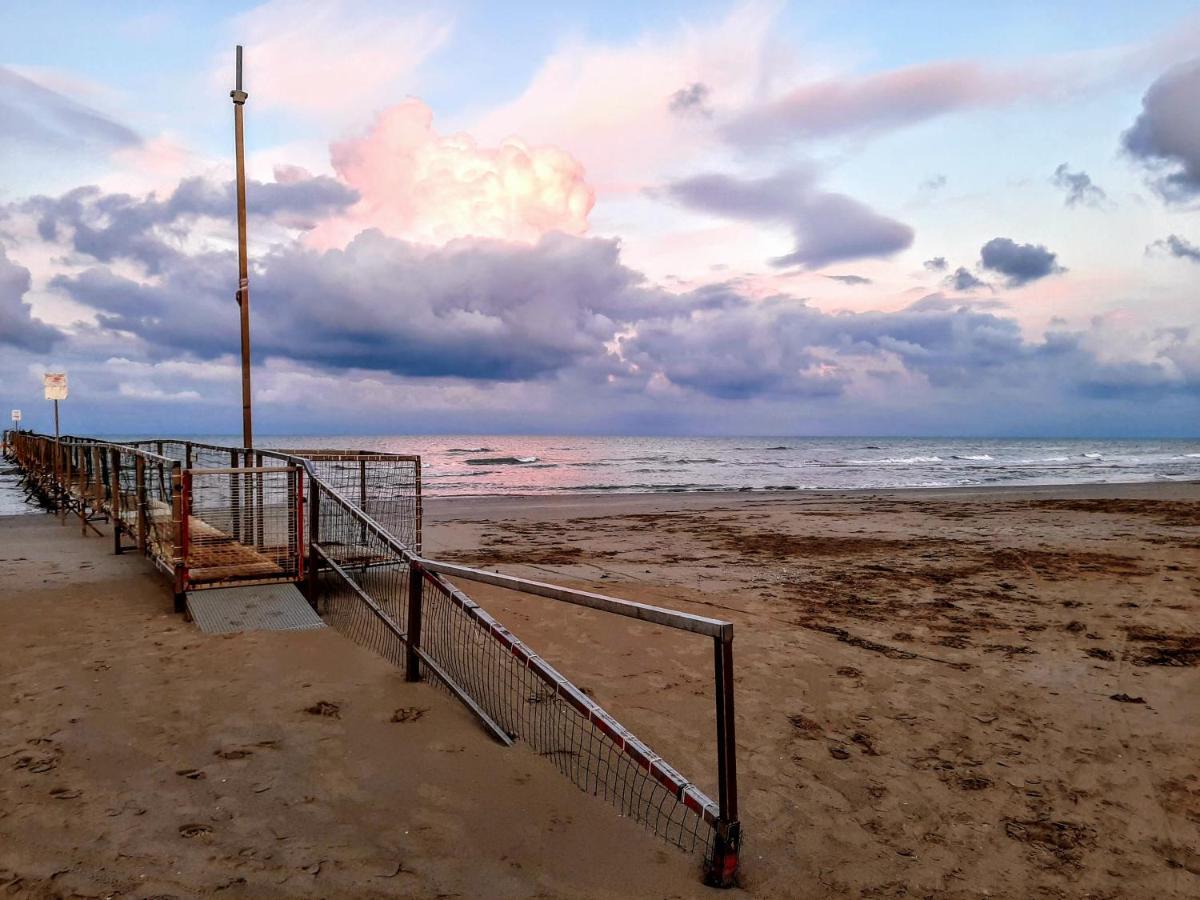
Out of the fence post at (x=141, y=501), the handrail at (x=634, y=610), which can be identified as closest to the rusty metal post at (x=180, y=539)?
the fence post at (x=141, y=501)

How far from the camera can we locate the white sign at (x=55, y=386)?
16.2 meters

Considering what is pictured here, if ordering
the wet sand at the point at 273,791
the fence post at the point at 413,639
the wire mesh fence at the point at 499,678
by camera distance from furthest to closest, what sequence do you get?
the fence post at the point at 413,639 → the wire mesh fence at the point at 499,678 → the wet sand at the point at 273,791

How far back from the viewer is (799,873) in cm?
336

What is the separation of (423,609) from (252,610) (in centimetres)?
170

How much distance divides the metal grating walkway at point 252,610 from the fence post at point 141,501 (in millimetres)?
2458

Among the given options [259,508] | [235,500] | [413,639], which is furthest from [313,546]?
[413,639]

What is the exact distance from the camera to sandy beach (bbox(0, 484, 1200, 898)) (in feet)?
10.7

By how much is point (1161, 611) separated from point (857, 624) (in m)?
3.57

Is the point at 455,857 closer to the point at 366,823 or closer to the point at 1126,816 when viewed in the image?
the point at 366,823

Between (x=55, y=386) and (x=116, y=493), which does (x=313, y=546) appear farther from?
(x=55, y=386)

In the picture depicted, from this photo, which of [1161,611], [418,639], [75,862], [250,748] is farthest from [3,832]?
[1161,611]

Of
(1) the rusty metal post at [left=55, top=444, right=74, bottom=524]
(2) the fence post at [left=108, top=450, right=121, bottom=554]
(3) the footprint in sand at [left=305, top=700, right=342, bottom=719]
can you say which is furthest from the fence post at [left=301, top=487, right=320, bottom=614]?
(1) the rusty metal post at [left=55, top=444, right=74, bottom=524]

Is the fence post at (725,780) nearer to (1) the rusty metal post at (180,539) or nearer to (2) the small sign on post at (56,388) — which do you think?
(1) the rusty metal post at (180,539)

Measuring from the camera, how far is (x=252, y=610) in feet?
22.6
